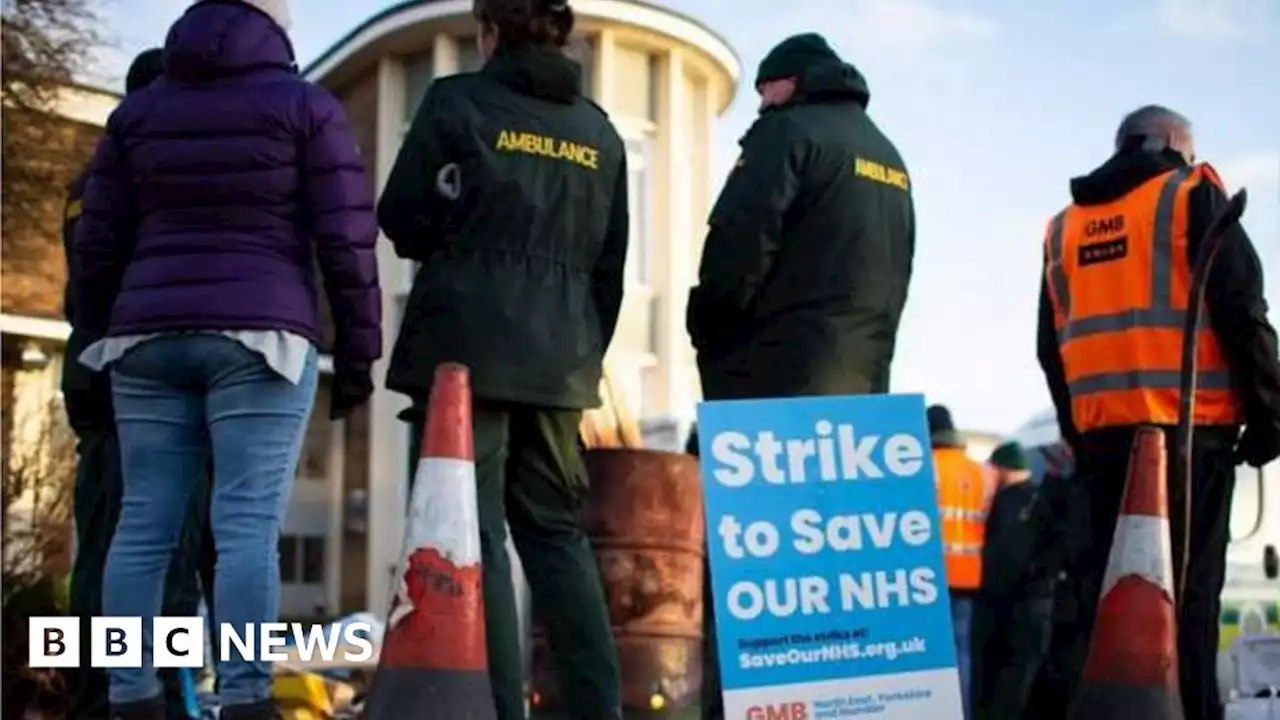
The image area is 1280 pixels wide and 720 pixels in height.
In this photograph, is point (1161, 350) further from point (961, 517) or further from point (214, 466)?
point (961, 517)

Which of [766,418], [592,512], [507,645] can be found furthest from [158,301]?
[592,512]

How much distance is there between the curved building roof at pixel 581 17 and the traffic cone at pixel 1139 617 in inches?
751

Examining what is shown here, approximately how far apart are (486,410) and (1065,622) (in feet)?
8.56

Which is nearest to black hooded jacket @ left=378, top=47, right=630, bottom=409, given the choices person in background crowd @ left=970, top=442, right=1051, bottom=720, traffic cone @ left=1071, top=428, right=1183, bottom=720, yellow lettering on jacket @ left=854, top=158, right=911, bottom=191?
yellow lettering on jacket @ left=854, top=158, right=911, bottom=191

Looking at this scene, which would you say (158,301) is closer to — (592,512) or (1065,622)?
(592,512)

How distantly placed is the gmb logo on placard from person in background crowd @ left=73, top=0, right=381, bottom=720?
3.85ft

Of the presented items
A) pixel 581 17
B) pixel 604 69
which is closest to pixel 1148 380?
pixel 581 17

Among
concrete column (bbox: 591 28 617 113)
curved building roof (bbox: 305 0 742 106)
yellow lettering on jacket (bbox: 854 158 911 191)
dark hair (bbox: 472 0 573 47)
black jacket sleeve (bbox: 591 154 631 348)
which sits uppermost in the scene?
curved building roof (bbox: 305 0 742 106)

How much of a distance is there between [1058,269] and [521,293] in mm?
2186

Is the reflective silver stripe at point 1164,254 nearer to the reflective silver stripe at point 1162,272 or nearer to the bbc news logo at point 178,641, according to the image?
the reflective silver stripe at point 1162,272

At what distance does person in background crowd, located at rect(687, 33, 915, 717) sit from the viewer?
5582mm

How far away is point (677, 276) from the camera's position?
25.2 meters

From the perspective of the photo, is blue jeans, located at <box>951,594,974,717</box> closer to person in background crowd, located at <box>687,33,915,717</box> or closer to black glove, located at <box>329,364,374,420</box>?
person in background crowd, located at <box>687,33,915,717</box>

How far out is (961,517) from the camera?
10.8 m
